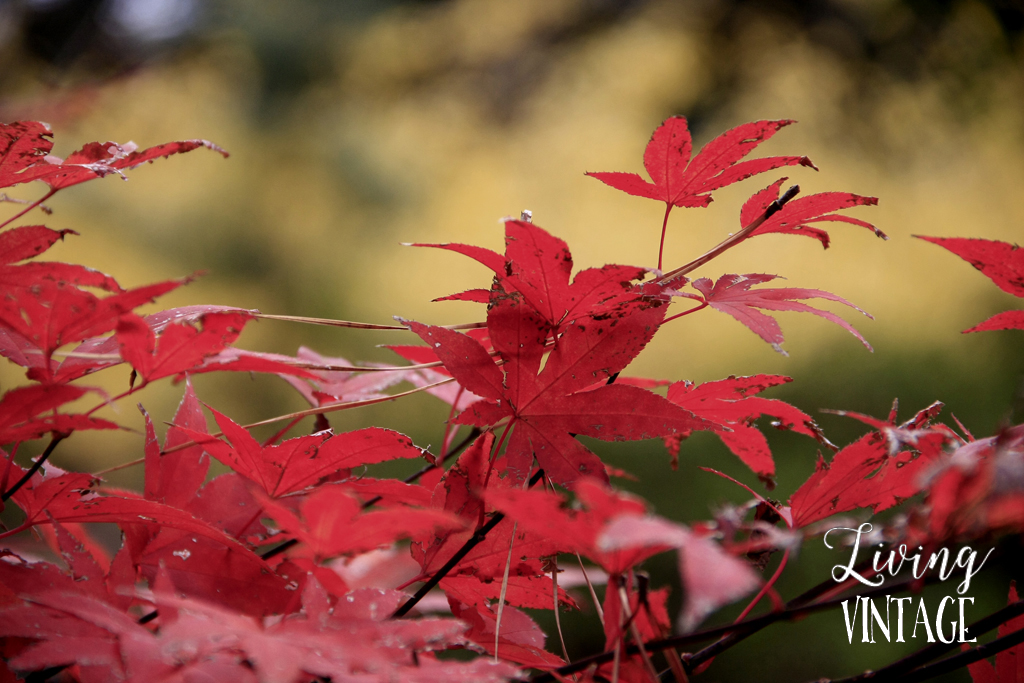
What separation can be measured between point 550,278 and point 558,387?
5 centimetres

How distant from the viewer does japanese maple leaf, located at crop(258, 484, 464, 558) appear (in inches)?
8.4

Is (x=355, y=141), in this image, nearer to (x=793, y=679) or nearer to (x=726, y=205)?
(x=726, y=205)

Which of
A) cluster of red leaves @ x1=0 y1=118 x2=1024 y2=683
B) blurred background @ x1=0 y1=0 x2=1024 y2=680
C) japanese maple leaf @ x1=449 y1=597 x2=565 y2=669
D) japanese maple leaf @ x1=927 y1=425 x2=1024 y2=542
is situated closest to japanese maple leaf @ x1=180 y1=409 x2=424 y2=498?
cluster of red leaves @ x1=0 y1=118 x2=1024 y2=683

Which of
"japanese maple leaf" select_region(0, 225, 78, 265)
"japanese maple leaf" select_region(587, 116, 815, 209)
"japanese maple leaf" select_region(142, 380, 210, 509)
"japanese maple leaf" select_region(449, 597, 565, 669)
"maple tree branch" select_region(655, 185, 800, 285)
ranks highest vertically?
"japanese maple leaf" select_region(587, 116, 815, 209)

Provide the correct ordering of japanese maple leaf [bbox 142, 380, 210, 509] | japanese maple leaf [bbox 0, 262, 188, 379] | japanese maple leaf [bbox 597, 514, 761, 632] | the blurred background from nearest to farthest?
1. japanese maple leaf [bbox 597, 514, 761, 632]
2. japanese maple leaf [bbox 0, 262, 188, 379]
3. japanese maple leaf [bbox 142, 380, 210, 509]
4. the blurred background

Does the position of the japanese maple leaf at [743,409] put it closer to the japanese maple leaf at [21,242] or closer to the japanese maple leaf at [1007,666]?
the japanese maple leaf at [1007,666]

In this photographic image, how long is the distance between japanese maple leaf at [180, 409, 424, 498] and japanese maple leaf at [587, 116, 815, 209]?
0.17 metres

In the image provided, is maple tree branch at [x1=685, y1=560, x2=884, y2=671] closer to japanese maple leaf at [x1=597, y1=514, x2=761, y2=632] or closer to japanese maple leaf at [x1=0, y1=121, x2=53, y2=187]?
japanese maple leaf at [x1=597, y1=514, x2=761, y2=632]

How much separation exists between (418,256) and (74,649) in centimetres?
154

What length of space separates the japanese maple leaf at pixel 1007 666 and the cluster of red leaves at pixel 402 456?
0.10m

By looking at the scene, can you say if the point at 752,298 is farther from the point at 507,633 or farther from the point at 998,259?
the point at 507,633

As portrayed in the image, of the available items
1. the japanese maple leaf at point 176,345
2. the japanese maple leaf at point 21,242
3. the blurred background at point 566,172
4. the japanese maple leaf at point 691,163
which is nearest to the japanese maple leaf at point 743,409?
the japanese maple leaf at point 691,163

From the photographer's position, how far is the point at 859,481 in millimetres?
301

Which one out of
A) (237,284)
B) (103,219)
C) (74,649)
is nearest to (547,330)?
(74,649)
